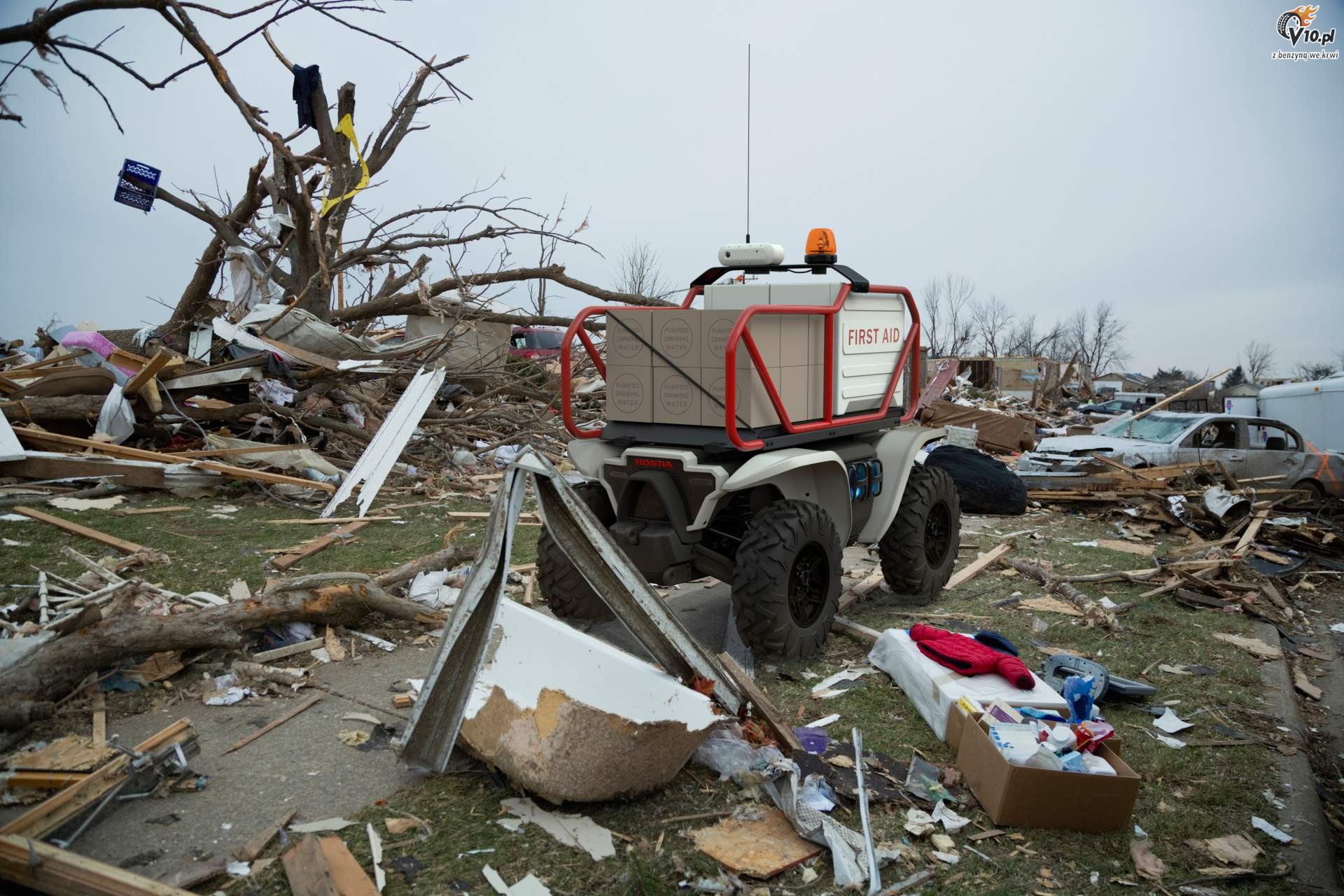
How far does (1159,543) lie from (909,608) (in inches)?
176

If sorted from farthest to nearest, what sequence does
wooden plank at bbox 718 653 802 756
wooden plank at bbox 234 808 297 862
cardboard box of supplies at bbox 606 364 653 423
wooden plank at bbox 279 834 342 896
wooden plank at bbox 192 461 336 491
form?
wooden plank at bbox 192 461 336 491 → cardboard box of supplies at bbox 606 364 653 423 → wooden plank at bbox 718 653 802 756 → wooden plank at bbox 234 808 297 862 → wooden plank at bbox 279 834 342 896

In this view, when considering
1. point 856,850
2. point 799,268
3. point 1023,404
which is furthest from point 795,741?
point 1023,404

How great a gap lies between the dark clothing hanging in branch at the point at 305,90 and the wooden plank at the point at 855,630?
35.1ft

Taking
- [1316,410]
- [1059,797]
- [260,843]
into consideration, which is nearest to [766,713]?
[1059,797]

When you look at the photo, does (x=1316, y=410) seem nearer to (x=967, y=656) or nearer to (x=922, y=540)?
(x=922, y=540)

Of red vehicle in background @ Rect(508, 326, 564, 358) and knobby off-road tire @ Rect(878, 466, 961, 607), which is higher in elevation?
red vehicle in background @ Rect(508, 326, 564, 358)

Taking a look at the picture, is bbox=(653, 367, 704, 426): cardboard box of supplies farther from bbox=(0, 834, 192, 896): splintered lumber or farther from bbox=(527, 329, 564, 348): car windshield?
bbox=(527, 329, 564, 348): car windshield

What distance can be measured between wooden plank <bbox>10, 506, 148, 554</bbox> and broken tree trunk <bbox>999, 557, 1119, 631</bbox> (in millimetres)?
7165

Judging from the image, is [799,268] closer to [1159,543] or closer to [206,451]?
[1159,543]

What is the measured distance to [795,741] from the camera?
3896mm

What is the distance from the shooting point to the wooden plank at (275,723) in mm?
3938

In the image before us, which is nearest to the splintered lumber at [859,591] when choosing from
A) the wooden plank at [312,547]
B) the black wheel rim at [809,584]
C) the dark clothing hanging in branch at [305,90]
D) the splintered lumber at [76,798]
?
the black wheel rim at [809,584]

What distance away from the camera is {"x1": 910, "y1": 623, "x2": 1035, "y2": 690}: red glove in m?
4.25

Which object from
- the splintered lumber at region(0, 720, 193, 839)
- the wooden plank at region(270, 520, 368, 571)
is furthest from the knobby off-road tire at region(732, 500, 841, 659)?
the wooden plank at region(270, 520, 368, 571)
